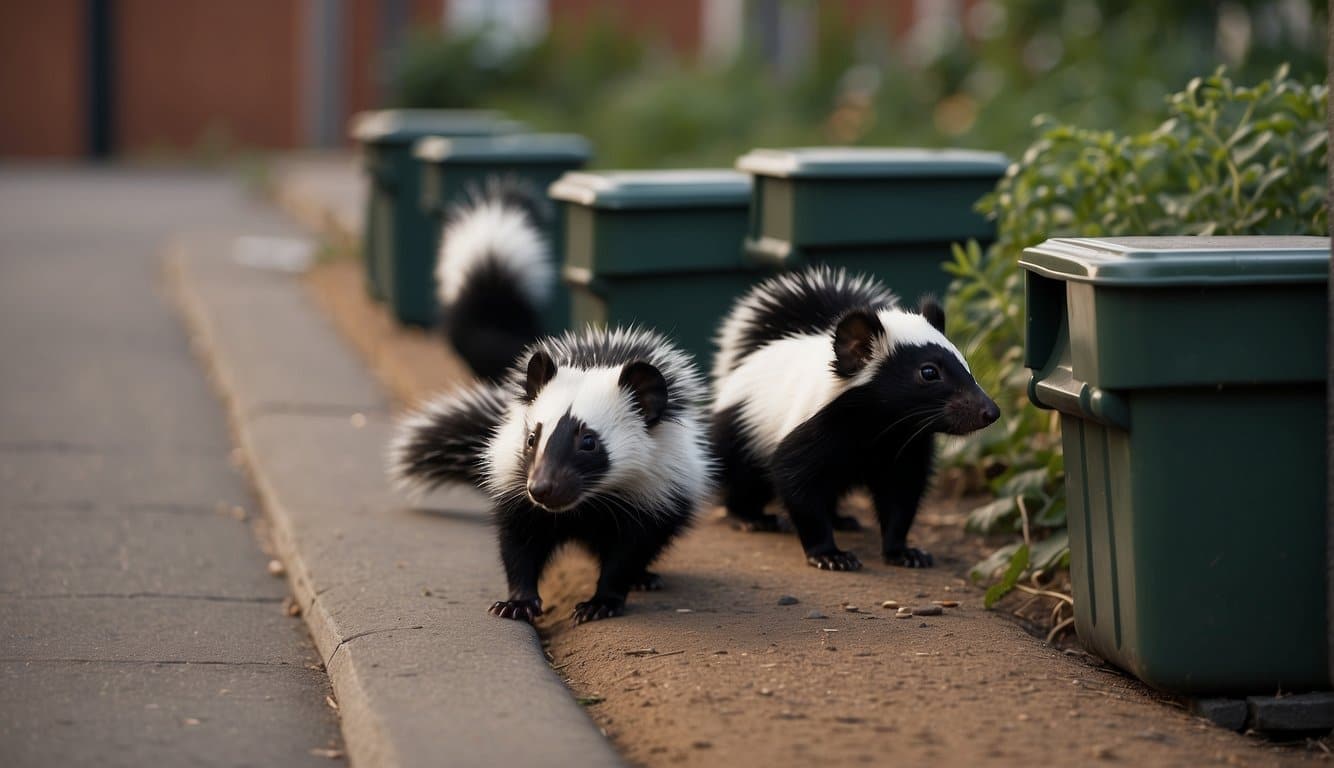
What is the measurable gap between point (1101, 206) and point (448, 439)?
2268mm

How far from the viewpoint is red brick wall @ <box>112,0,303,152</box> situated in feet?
85.4

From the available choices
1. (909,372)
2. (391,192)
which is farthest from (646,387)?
(391,192)

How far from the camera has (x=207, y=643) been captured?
4.75 metres

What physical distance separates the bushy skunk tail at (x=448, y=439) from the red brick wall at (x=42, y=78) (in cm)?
2184

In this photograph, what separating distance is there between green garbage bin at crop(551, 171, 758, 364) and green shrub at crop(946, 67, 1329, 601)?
92cm

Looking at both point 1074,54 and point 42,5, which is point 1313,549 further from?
point 42,5

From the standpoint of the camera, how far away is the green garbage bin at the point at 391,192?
9883mm

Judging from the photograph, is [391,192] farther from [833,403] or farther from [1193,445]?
[1193,445]

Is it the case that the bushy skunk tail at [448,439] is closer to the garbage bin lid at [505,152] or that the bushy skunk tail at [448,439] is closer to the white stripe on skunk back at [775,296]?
the white stripe on skunk back at [775,296]

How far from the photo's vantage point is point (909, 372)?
16.0 ft

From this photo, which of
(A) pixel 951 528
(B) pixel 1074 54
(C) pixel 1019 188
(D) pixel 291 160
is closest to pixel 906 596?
(A) pixel 951 528

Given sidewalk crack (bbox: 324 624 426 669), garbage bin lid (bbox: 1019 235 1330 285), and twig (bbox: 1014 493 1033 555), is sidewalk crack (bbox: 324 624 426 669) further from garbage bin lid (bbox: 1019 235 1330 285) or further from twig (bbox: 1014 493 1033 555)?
garbage bin lid (bbox: 1019 235 1330 285)

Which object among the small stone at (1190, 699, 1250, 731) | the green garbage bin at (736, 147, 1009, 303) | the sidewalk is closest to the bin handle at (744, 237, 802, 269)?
the green garbage bin at (736, 147, 1009, 303)

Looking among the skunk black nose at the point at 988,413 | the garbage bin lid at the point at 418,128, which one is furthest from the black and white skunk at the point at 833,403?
the garbage bin lid at the point at 418,128
